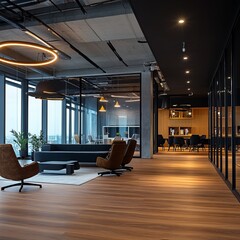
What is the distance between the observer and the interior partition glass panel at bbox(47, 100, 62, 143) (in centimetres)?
1462

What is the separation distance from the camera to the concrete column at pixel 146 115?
12422 millimetres

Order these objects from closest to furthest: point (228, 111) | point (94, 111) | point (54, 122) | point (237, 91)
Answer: point (237, 91) → point (228, 111) → point (94, 111) → point (54, 122)

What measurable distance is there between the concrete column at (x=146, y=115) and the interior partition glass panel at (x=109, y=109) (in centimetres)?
94

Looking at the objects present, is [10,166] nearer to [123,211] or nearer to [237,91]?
[123,211]

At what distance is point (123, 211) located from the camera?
4.32m

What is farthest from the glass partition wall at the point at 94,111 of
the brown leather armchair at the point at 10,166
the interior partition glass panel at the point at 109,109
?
the brown leather armchair at the point at 10,166

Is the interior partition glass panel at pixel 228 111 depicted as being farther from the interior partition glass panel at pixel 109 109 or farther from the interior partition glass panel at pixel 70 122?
the interior partition glass panel at pixel 70 122

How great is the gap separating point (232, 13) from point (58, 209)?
4.54m

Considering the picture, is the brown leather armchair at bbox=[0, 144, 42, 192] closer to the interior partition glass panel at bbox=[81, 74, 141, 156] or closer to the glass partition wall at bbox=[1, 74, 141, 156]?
the glass partition wall at bbox=[1, 74, 141, 156]

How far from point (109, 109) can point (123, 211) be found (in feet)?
32.8

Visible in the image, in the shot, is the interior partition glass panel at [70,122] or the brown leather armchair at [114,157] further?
the interior partition glass panel at [70,122]

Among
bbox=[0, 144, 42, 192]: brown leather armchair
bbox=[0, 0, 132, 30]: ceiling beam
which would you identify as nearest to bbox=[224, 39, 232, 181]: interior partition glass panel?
bbox=[0, 0, 132, 30]: ceiling beam

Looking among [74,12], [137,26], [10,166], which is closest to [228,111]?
[137,26]

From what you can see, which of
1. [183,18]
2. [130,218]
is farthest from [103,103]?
[130,218]
